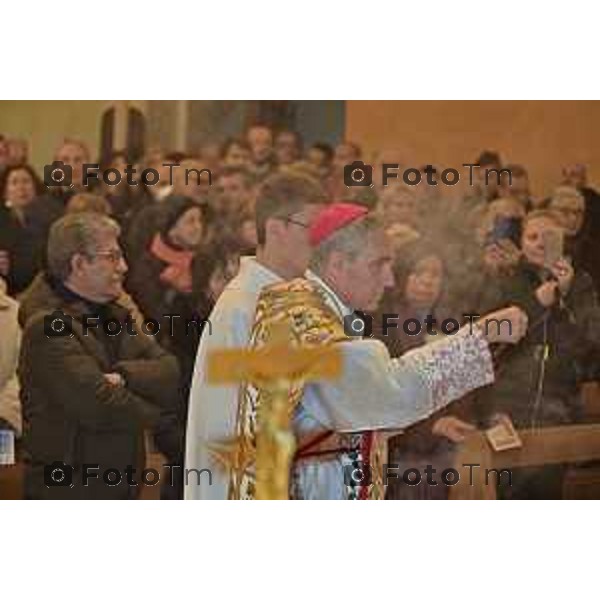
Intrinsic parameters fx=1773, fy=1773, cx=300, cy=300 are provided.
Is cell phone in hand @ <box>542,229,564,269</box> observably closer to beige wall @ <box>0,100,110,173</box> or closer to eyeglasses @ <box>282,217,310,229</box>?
eyeglasses @ <box>282,217,310,229</box>

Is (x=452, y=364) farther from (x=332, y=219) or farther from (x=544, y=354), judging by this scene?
(x=332, y=219)

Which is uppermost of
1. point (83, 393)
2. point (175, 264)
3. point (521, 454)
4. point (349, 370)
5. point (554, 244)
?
point (554, 244)

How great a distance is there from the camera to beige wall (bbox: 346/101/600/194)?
238 inches

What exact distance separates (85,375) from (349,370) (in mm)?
900

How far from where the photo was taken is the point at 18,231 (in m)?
6.02

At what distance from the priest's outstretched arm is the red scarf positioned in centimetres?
57

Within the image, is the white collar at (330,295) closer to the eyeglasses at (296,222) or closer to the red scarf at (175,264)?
the eyeglasses at (296,222)

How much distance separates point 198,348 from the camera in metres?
6.05

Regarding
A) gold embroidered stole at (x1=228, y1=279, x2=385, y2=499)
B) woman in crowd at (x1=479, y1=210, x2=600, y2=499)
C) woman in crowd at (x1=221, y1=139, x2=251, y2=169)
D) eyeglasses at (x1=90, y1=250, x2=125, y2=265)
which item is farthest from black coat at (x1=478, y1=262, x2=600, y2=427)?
eyeglasses at (x1=90, y1=250, x2=125, y2=265)

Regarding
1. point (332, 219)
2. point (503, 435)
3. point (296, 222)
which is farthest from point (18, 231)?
point (503, 435)

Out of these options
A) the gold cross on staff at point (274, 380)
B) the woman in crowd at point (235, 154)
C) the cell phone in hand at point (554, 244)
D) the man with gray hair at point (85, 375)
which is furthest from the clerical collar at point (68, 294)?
the cell phone in hand at point (554, 244)

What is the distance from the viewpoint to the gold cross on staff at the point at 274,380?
6012 mm

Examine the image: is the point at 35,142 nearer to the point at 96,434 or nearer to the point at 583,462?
the point at 96,434
